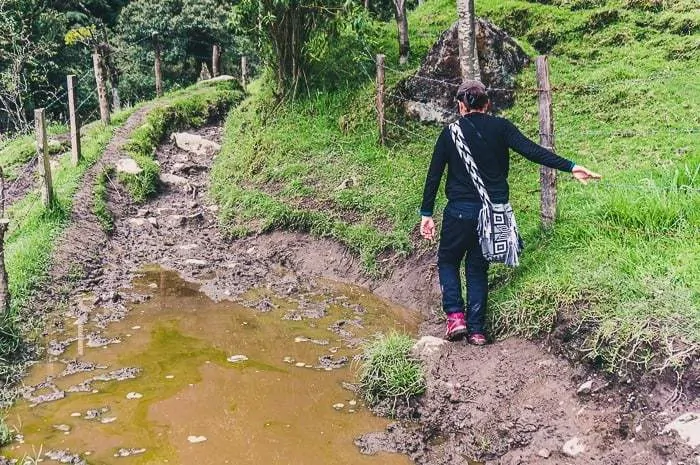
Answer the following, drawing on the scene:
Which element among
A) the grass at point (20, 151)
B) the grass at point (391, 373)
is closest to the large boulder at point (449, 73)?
the grass at point (391, 373)

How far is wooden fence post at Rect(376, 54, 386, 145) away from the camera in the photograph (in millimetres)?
9469

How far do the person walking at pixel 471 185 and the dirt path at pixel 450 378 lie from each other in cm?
34

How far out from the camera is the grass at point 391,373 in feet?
16.3

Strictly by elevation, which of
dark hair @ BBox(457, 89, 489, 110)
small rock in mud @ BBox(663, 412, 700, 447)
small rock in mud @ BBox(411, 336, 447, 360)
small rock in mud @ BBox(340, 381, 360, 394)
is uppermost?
dark hair @ BBox(457, 89, 489, 110)

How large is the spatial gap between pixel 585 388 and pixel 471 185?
5.77ft

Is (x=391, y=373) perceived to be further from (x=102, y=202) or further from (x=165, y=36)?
(x=165, y=36)

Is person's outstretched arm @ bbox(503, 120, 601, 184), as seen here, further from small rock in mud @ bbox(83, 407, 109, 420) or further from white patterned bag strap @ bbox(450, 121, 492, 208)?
small rock in mud @ bbox(83, 407, 109, 420)

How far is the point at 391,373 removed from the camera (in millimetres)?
5031

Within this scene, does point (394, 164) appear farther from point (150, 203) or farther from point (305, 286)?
point (150, 203)

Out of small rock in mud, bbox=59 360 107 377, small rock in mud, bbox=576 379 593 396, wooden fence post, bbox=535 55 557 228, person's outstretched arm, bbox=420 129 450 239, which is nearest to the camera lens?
small rock in mud, bbox=576 379 593 396

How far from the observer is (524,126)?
30.1 ft

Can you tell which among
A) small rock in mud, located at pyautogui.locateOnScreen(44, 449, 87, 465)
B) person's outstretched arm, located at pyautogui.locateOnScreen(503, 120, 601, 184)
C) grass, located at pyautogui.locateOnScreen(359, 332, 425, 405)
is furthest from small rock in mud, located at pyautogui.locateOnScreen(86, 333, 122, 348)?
person's outstretched arm, located at pyautogui.locateOnScreen(503, 120, 601, 184)

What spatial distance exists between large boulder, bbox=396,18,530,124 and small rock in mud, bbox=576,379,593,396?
20.5 ft

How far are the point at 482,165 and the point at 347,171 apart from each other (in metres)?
4.56
